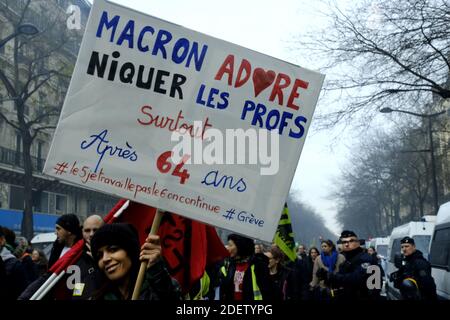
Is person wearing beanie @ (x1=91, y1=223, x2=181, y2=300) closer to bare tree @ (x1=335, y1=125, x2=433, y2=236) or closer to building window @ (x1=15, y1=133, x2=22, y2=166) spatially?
bare tree @ (x1=335, y1=125, x2=433, y2=236)

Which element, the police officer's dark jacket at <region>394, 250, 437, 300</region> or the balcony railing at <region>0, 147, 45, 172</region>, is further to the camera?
the balcony railing at <region>0, 147, 45, 172</region>

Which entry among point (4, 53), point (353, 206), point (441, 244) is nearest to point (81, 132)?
point (441, 244)

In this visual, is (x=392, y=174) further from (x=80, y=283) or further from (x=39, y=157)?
(x=80, y=283)

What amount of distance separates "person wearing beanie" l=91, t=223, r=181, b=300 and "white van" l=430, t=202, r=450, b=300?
9.06 meters

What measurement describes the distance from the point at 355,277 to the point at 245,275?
3.92 feet

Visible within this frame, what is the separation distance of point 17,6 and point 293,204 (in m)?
96.5

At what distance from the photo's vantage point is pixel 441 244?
12234 millimetres

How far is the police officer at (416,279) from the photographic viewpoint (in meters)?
7.70

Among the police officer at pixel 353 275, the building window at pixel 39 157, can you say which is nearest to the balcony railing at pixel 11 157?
the building window at pixel 39 157

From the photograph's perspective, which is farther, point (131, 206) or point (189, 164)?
point (131, 206)

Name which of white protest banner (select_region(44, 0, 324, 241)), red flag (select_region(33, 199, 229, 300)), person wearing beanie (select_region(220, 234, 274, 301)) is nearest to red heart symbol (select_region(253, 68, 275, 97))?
white protest banner (select_region(44, 0, 324, 241))

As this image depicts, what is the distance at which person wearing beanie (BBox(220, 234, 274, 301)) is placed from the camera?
639cm
